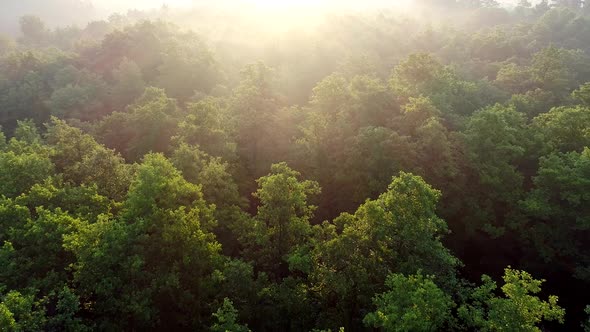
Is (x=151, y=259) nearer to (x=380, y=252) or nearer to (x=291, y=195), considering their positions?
(x=291, y=195)

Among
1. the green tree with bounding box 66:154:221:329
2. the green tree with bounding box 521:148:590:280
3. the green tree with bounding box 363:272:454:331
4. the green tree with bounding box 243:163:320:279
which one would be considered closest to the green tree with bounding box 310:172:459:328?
the green tree with bounding box 363:272:454:331

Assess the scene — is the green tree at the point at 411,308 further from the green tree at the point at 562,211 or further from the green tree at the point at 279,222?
the green tree at the point at 562,211

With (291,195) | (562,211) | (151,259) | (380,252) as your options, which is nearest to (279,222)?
(291,195)

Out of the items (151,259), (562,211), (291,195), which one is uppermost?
(291,195)

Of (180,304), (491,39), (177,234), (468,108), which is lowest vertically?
(180,304)

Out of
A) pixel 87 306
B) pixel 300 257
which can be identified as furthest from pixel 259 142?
pixel 87 306

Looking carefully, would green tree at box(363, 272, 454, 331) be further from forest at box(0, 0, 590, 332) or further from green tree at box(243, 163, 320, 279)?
green tree at box(243, 163, 320, 279)

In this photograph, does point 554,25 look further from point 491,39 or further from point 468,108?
point 468,108

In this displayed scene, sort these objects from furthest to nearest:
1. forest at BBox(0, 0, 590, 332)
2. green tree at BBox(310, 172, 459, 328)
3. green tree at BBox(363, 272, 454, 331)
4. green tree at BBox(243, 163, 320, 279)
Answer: green tree at BBox(243, 163, 320, 279) < green tree at BBox(310, 172, 459, 328) < forest at BBox(0, 0, 590, 332) < green tree at BBox(363, 272, 454, 331)
